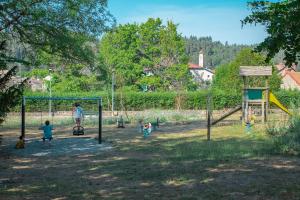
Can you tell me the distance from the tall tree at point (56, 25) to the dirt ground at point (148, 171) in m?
4.84

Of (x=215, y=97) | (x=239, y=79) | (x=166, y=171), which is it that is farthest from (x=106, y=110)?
(x=166, y=171)

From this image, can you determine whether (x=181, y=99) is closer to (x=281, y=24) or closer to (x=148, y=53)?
(x=148, y=53)

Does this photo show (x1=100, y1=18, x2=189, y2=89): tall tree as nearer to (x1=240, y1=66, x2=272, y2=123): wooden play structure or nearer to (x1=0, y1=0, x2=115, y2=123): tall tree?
(x1=240, y1=66, x2=272, y2=123): wooden play structure

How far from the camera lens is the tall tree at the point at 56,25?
19516 mm

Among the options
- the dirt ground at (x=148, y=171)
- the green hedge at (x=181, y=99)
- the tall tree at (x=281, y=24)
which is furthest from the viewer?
the green hedge at (x=181, y=99)

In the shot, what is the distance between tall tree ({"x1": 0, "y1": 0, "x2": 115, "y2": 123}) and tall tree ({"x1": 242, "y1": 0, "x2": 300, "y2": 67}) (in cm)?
1355

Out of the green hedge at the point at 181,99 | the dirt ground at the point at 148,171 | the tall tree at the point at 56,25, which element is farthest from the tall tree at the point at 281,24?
the green hedge at the point at 181,99

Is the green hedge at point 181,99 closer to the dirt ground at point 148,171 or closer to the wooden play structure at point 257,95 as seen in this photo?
the wooden play structure at point 257,95

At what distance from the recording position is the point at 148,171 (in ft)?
39.2

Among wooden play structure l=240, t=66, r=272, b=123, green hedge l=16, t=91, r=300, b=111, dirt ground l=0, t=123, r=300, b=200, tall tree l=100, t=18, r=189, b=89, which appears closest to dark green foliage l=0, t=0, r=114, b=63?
dirt ground l=0, t=123, r=300, b=200

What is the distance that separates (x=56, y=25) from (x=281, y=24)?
50.5 feet

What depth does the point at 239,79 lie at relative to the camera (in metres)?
53.9

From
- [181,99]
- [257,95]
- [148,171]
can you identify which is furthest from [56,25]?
[181,99]

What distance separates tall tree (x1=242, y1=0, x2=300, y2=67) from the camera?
666 cm
